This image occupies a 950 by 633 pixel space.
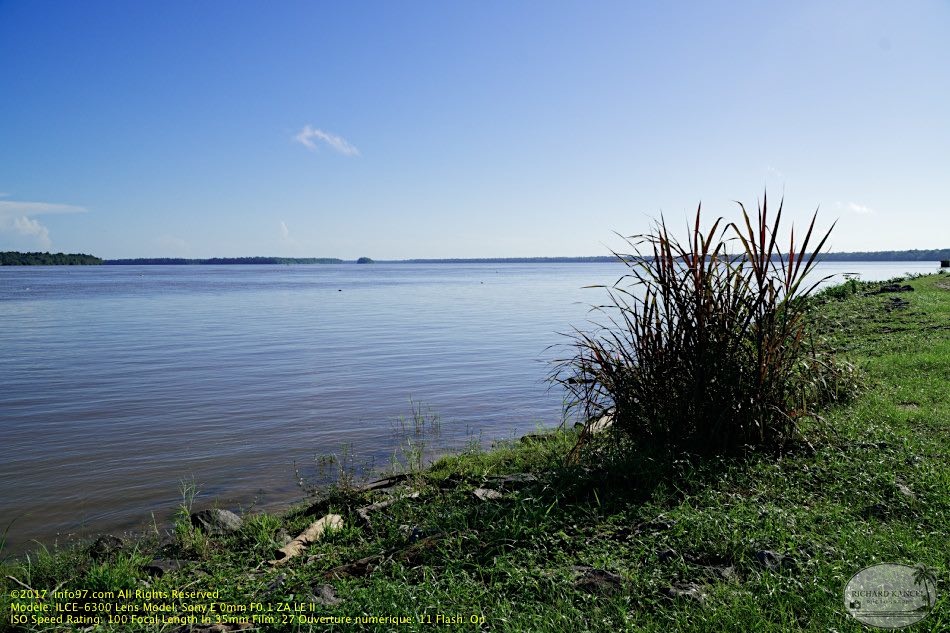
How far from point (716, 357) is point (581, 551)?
9.18 ft

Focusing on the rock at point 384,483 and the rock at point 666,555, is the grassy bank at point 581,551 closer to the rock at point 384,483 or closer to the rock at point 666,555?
the rock at point 666,555

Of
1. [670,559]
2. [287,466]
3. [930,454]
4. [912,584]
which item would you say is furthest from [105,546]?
[930,454]

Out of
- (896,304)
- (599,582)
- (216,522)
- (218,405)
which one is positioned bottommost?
(218,405)

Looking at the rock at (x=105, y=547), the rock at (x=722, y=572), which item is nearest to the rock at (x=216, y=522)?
the rock at (x=105, y=547)

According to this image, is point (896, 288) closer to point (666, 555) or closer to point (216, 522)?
point (666, 555)

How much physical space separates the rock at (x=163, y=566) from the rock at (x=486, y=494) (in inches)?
102

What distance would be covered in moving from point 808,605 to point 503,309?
33362 millimetres

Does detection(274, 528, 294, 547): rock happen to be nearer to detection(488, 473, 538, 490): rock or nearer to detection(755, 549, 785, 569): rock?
detection(488, 473, 538, 490): rock

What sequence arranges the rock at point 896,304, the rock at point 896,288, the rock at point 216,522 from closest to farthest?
the rock at point 216,522 → the rock at point 896,304 → the rock at point 896,288

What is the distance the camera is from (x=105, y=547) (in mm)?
5723

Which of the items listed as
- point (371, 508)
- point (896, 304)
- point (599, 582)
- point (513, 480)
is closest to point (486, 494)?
point (513, 480)

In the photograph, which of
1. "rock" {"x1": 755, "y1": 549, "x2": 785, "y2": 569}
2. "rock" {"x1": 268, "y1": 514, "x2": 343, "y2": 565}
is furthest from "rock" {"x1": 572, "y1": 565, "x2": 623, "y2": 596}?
"rock" {"x1": 268, "y1": 514, "x2": 343, "y2": 565}

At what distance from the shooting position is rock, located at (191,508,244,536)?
5.96 m

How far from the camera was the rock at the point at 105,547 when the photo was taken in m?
5.56
